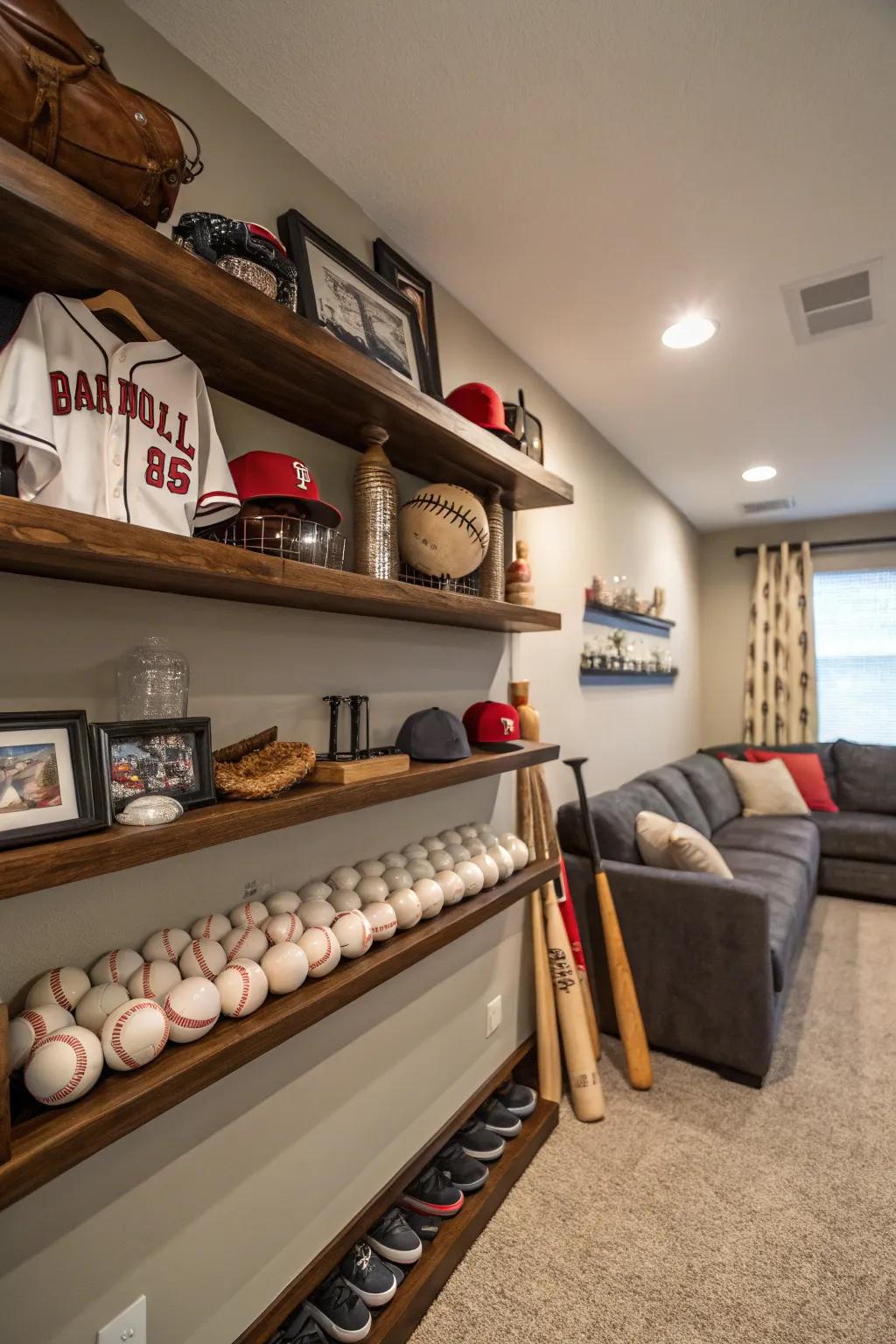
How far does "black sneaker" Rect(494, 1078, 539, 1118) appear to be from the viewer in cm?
198

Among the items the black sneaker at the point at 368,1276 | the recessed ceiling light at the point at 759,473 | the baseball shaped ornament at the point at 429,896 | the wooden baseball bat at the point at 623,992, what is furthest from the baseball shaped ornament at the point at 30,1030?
the recessed ceiling light at the point at 759,473

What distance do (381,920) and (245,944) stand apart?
1.01 feet

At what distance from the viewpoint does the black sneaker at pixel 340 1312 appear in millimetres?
1282

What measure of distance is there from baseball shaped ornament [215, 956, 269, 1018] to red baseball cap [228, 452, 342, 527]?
79 centimetres

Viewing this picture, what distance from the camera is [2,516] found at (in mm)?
720

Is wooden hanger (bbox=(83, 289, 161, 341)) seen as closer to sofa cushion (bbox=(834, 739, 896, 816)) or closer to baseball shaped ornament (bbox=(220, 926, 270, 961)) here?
baseball shaped ornament (bbox=(220, 926, 270, 961))

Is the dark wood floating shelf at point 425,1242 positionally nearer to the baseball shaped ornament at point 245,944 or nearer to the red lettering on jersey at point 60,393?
the baseball shaped ornament at point 245,944

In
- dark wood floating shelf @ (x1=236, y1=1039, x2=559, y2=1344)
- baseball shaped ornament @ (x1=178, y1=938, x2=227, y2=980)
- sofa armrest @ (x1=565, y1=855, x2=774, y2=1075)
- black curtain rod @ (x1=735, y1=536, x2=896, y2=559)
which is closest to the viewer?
baseball shaped ornament @ (x1=178, y1=938, x2=227, y2=980)

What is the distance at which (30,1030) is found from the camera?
2.91 ft

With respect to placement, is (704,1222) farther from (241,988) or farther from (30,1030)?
(30,1030)

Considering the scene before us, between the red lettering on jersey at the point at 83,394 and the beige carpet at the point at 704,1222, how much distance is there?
6.18ft

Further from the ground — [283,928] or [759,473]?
[759,473]

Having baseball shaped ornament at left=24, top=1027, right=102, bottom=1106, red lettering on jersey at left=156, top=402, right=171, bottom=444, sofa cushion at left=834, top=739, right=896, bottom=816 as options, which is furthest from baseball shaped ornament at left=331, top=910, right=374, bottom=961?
sofa cushion at left=834, top=739, right=896, bottom=816

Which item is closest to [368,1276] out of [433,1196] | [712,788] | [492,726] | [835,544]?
[433,1196]
